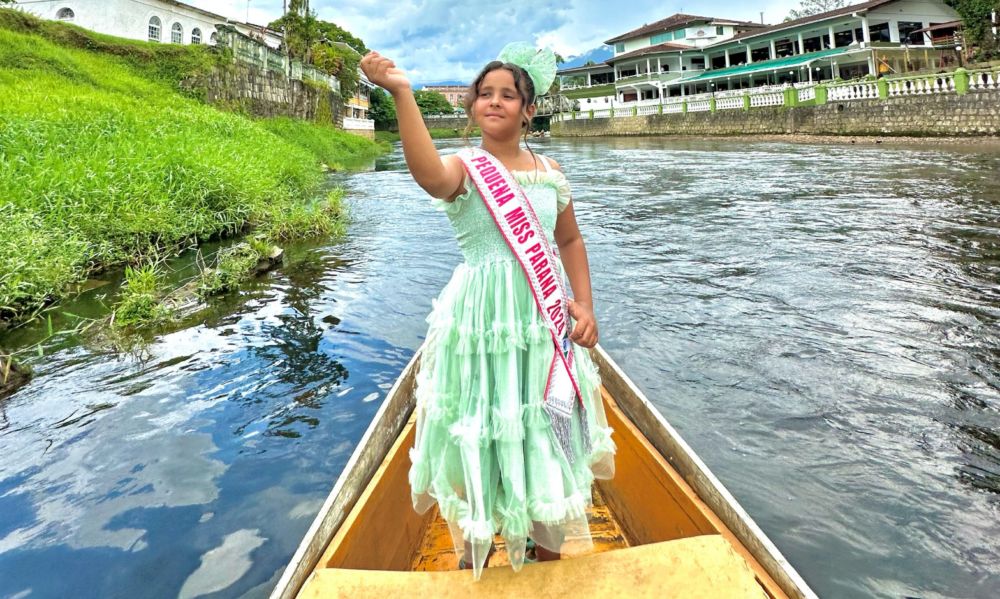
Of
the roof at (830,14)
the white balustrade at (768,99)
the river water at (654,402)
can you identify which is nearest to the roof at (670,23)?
the roof at (830,14)

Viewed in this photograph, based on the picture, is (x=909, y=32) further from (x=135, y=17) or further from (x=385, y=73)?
(x=385, y=73)

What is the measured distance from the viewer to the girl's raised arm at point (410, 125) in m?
1.53

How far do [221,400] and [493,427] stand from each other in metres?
3.48

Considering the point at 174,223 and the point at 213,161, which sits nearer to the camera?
the point at 174,223

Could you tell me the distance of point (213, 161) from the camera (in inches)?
402

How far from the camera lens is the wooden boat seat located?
1.75 metres

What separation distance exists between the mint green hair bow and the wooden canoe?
1.57 meters

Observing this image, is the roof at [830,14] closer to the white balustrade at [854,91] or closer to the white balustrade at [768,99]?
the white balustrade at [768,99]

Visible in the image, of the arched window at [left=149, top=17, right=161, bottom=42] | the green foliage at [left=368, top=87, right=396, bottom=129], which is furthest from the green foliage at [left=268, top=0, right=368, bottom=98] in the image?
the green foliage at [left=368, top=87, right=396, bottom=129]

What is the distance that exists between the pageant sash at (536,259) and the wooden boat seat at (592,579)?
353 mm

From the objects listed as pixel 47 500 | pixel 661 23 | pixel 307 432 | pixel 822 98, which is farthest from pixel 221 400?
pixel 661 23

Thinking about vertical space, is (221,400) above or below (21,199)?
below

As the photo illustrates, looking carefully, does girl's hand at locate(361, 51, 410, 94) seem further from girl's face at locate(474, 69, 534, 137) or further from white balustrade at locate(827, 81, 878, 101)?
white balustrade at locate(827, 81, 878, 101)

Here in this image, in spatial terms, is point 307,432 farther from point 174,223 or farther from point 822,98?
point 822,98
